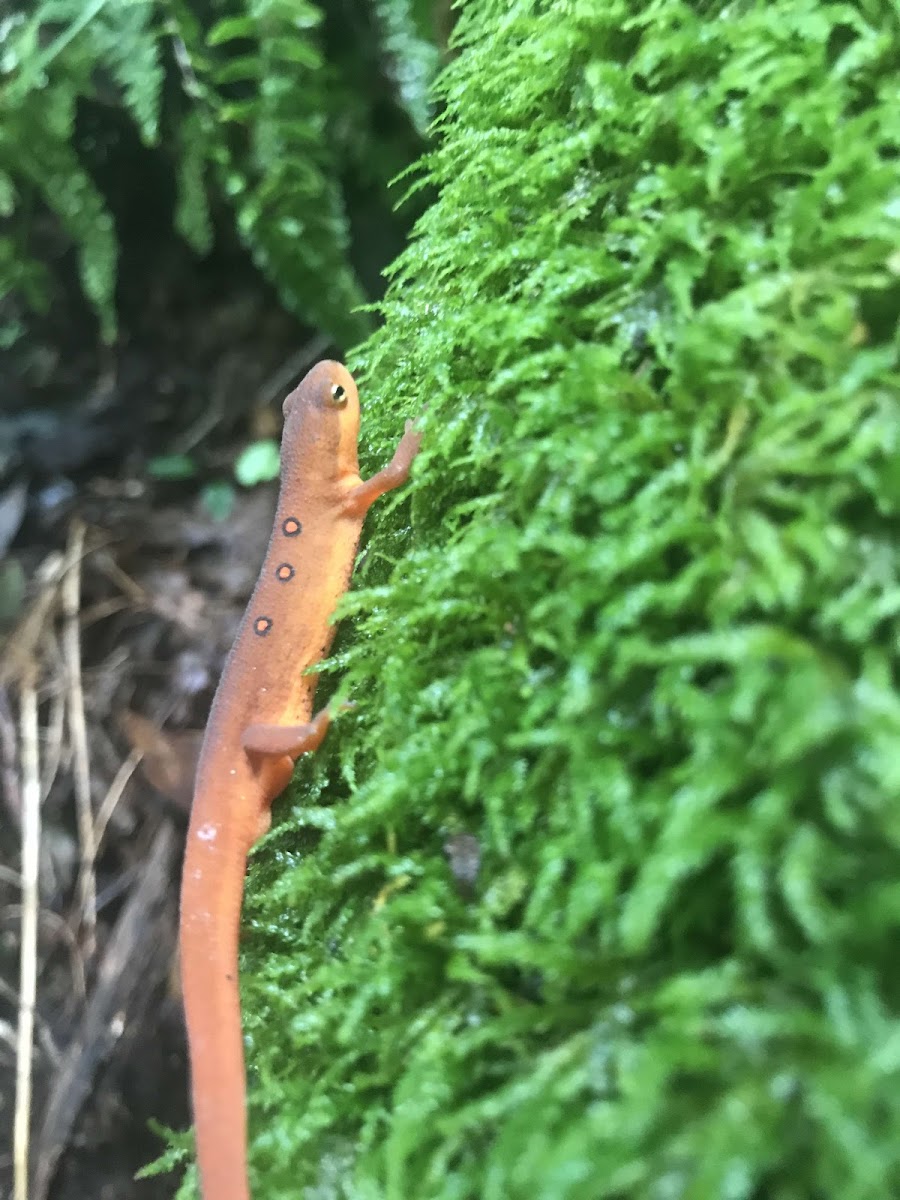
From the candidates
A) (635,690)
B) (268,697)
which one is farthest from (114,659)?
(635,690)

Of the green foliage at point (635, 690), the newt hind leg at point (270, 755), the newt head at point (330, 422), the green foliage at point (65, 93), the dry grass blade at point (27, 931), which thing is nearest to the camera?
the green foliage at point (635, 690)

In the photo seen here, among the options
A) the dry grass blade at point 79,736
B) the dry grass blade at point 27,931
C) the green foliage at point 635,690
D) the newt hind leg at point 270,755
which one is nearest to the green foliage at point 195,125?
the dry grass blade at point 79,736

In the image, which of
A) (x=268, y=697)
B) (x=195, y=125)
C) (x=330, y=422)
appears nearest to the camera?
(x=268, y=697)

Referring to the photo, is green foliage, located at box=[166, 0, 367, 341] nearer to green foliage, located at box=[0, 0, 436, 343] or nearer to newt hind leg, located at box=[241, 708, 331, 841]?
green foliage, located at box=[0, 0, 436, 343]

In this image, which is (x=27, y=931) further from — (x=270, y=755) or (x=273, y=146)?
(x=273, y=146)

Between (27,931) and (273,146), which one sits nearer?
(27,931)

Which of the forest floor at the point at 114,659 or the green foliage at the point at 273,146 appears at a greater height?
the green foliage at the point at 273,146

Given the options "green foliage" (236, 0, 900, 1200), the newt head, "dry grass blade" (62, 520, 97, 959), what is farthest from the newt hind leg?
"dry grass blade" (62, 520, 97, 959)

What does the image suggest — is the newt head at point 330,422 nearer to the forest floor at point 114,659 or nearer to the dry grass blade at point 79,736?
the forest floor at point 114,659
